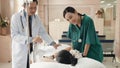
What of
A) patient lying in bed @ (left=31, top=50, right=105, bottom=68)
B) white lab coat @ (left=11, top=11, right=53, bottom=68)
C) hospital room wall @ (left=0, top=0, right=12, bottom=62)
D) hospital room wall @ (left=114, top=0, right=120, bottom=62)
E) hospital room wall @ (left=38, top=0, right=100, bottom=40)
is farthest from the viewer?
hospital room wall @ (left=0, top=0, right=12, bottom=62)

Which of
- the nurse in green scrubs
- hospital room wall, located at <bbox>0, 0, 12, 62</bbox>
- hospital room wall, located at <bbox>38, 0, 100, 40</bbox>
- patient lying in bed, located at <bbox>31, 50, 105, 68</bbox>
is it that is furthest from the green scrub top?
hospital room wall, located at <bbox>0, 0, 12, 62</bbox>

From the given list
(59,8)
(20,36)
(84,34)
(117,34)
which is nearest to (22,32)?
(20,36)

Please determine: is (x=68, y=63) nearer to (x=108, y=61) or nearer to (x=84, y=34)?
(x=84, y=34)

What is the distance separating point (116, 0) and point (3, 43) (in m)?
2.31

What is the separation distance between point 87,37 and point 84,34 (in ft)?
0.21

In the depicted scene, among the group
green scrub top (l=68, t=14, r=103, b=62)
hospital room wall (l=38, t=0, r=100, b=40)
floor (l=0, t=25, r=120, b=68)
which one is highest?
hospital room wall (l=38, t=0, r=100, b=40)

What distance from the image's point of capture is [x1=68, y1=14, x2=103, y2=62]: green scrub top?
1.80m

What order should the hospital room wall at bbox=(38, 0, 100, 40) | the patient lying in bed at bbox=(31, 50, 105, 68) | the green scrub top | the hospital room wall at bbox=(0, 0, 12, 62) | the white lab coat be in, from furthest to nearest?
the hospital room wall at bbox=(0, 0, 12, 62) → the hospital room wall at bbox=(38, 0, 100, 40) → the white lab coat → the green scrub top → the patient lying in bed at bbox=(31, 50, 105, 68)

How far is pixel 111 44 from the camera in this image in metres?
3.66

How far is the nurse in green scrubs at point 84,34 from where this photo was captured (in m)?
1.80

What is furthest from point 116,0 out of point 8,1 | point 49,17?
point 8,1

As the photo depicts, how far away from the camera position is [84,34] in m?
1.86

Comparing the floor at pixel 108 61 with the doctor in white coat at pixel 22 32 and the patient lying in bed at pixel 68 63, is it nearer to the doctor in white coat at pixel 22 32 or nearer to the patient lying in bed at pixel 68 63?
the doctor in white coat at pixel 22 32

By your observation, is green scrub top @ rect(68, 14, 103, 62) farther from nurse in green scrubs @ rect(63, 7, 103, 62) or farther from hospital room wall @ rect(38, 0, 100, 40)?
hospital room wall @ rect(38, 0, 100, 40)
